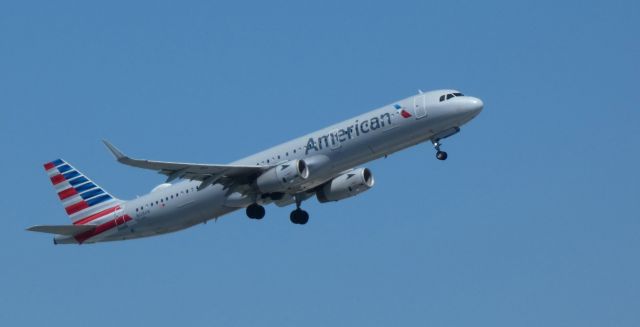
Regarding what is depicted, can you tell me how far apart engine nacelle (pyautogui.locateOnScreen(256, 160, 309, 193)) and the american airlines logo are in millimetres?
1245

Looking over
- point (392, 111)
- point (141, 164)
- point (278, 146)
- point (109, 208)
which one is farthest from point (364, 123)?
point (109, 208)

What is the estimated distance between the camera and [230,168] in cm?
6291

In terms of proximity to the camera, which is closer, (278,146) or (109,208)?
(278,146)

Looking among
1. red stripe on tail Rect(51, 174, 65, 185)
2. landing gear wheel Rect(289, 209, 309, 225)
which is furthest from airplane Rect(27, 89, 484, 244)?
red stripe on tail Rect(51, 174, 65, 185)

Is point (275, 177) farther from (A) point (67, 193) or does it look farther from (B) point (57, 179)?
(B) point (57, 179)

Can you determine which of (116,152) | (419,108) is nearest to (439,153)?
(419,108)

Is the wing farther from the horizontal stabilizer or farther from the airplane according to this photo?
the horizontal stabilizer

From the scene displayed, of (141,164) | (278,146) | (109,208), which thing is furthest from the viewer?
(109,208)

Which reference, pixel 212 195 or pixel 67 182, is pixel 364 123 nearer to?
pixel 212 195

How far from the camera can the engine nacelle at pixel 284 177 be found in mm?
61781

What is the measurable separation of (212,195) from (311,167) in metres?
6.20

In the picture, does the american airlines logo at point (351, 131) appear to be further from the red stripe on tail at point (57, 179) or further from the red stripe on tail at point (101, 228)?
the red stripe on tail at point (57, 179)

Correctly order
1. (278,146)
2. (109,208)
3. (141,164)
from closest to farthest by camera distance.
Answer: (141,164) < (278,146) < (109,208)

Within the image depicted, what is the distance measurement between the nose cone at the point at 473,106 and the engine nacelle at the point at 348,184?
780cm
